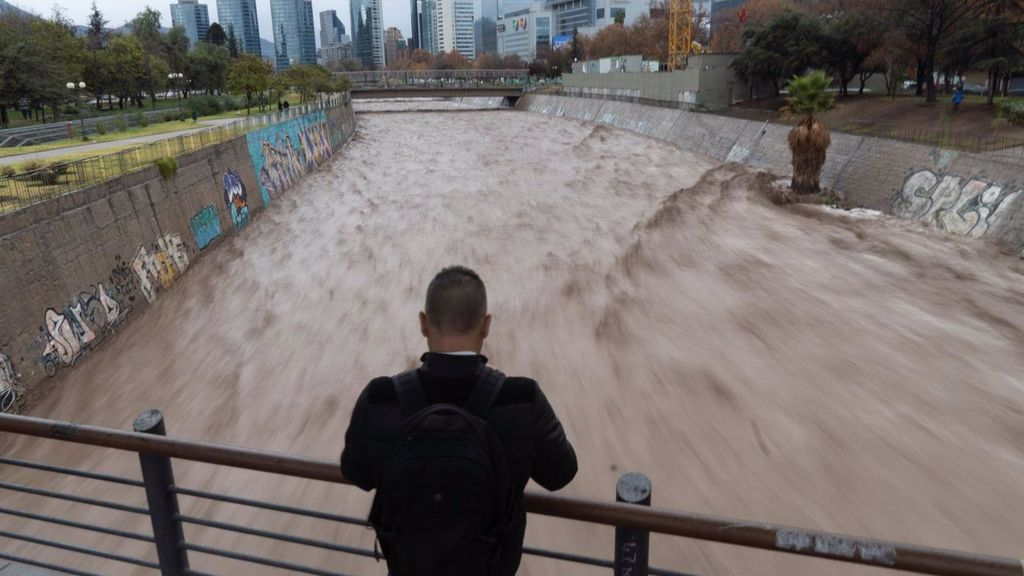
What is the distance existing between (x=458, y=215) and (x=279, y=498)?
19943 millimetres

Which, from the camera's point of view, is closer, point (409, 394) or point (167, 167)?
point (409, 394)

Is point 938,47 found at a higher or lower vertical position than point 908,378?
higher

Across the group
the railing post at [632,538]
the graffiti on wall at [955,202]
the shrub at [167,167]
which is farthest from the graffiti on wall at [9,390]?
the graffiti on wall at [955,202]

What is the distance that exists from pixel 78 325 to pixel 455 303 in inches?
596

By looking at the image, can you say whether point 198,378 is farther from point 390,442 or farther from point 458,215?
point 458,215

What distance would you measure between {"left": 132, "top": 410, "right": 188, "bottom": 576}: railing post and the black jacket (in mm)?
1273

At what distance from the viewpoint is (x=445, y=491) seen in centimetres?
265

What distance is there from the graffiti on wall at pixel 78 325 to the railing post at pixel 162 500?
12235 mm

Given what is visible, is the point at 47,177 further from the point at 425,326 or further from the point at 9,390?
the point at 425,326

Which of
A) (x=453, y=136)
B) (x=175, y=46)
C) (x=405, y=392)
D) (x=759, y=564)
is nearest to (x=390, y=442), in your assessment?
(x=405, y=392)

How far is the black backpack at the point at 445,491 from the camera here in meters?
2.65

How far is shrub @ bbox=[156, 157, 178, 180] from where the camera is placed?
20641 mm

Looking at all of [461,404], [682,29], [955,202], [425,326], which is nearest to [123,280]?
[425,326]

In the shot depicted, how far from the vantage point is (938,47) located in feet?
144
